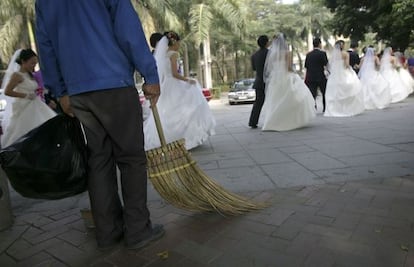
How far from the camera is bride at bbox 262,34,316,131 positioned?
759 cm

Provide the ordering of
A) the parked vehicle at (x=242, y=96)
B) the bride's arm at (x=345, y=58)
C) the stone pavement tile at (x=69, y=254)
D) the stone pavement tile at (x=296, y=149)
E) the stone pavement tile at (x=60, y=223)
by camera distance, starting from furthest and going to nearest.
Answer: the parked vehicle at (x=242, y=96)
the bride's arm at (x=345, y=58)
the stone pavement tile at (x=296, y=149)
the stone pavement tile at (x=60, y=223)
the stone pavement tile at (x=69, y=254)

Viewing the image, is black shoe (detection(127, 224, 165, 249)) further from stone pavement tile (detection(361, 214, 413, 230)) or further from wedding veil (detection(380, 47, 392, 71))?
wedding veil (detection(380, 47, 392, 71))

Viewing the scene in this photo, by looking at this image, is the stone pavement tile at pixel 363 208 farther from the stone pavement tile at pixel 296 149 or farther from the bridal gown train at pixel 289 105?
the bridal gown train at pixel 289 105

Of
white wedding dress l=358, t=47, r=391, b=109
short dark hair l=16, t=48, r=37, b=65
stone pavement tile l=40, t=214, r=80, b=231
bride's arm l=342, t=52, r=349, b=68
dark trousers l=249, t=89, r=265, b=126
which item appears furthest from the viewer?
white wedding dress l=358, t=47, r=391, b=109

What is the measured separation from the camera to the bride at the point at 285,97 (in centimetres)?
759

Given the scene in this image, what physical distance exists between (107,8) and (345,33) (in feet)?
55.9

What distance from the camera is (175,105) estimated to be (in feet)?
19.7

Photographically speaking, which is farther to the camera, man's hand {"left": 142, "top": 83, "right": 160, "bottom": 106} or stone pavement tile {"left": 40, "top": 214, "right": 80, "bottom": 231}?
stone pavement tile {"left": 40, "top": 214, "right": 80, "bottom": 231}

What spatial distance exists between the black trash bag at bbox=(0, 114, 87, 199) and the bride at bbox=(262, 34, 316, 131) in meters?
5.29

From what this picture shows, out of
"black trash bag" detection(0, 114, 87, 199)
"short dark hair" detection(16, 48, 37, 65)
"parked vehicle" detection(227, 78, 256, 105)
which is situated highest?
"short dark hair" detection(16, 48, 37, 65)

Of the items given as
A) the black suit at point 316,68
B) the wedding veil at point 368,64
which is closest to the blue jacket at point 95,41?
the black suit at point 316,68

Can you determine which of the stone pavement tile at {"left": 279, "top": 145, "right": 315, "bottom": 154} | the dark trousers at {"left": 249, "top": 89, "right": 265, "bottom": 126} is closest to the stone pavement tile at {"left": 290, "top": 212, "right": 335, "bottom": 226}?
the stone pavement tile at {"left": 279, "top": 145, "right": 315, "bottom": 154}

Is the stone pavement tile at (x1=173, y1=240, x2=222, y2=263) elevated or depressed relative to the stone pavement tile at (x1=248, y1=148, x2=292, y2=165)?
elevated

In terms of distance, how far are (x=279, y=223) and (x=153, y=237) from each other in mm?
943
